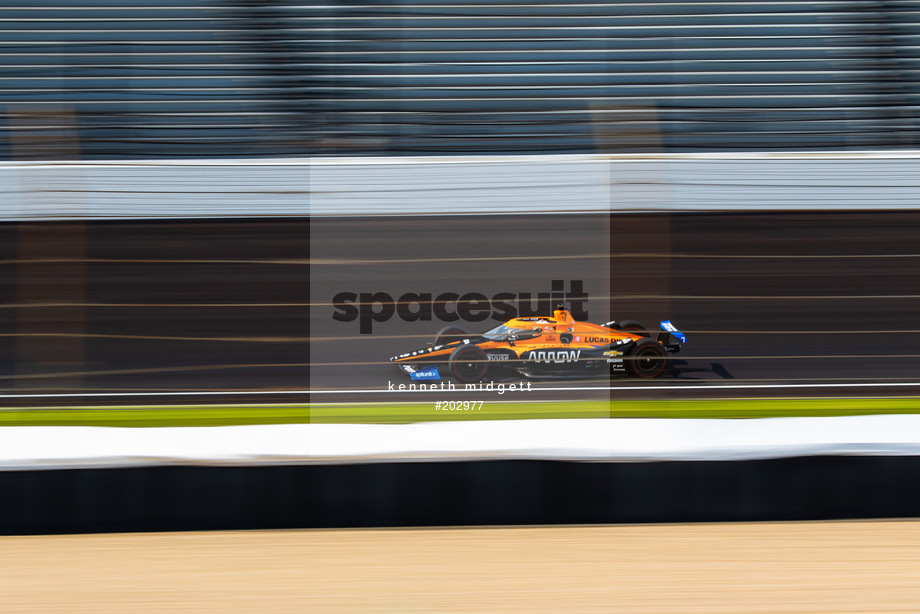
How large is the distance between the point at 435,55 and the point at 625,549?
172 inches

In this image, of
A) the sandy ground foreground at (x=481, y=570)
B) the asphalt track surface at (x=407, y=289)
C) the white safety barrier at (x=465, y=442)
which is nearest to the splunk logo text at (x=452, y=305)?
the asphalt track surface at (x=407, y=289)

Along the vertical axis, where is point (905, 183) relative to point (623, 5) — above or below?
below

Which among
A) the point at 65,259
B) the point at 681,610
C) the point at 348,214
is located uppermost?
the point at 348,214

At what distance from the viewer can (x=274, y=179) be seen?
4363 millimetres

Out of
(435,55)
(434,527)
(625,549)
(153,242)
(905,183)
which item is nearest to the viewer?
(625,549)

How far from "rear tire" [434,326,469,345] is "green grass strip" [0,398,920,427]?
1249mm

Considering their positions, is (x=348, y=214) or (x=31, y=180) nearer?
(x=31, y=180)

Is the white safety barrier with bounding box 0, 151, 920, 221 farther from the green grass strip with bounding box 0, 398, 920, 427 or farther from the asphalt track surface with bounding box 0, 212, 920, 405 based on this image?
the green grass strip with bounding box 0, 398, 920, 427

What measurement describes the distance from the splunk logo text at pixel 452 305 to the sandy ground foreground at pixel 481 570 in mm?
2128

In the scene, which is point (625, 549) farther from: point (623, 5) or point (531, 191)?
point (623, 5)

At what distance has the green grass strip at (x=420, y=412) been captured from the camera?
335 cm

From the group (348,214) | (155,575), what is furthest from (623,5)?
(155,575)

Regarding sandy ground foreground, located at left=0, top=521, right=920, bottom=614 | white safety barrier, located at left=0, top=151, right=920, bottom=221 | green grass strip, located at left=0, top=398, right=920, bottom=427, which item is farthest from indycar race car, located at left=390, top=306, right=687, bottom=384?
sandy ground foreground, located at left=0, top=521, right=920, bottom=614

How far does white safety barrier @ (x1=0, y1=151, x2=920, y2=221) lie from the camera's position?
3.79 meters
